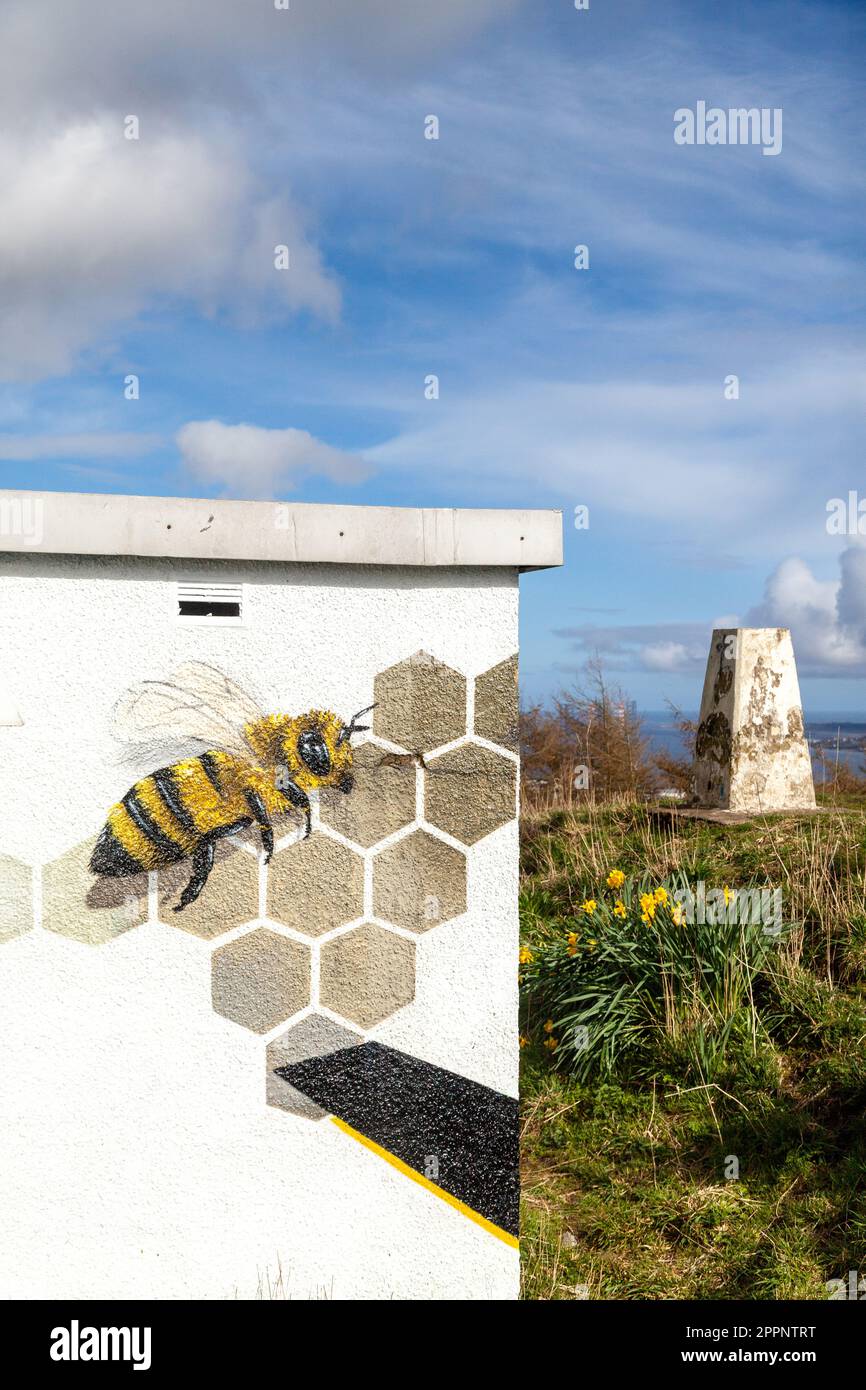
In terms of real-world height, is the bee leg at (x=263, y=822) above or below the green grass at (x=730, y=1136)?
above

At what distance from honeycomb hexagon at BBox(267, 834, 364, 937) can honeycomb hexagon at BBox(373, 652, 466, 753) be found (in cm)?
40

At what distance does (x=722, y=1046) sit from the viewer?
231 inches

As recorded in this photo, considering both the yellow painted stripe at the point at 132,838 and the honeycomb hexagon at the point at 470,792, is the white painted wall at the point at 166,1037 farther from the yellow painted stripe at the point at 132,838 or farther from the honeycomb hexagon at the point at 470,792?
the honeycomb hexagon at the point at 470,792

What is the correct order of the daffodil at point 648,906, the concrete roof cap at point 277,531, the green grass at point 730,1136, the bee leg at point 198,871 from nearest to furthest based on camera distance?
the concrete roof cap at point 277,531 < the bee leg at point 198,871 < the green grass at point 730,1136 < the daffodil at point 648,906

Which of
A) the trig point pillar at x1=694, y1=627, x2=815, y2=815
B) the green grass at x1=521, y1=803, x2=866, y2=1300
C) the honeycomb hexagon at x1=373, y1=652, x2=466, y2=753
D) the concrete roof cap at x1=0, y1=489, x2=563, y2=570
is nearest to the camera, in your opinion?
the concrete roof cap at x1=0, y1=489, x2=563, y2=570

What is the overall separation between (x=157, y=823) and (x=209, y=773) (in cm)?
21

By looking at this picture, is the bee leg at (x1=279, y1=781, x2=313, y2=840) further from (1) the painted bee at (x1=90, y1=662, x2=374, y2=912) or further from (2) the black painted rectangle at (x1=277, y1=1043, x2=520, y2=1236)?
(2) the black painted rectangle at (x1=277, y1=1043, x2=520, y2=1236)

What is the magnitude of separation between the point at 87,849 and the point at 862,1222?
148 inches

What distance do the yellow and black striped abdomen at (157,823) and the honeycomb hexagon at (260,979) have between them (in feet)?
1.12

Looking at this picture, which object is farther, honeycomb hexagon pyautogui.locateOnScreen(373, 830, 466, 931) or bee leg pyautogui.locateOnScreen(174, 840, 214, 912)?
honeycomb hexagon pyautogui.locateOnScreen(373, 830, 466, 931)

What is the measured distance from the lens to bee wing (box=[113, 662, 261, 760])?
10.9ft

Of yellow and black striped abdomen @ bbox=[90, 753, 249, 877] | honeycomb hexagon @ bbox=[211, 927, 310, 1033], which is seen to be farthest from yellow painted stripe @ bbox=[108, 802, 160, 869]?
honeycomb hexagon @ bbox=[211, 927, 310, 1033]

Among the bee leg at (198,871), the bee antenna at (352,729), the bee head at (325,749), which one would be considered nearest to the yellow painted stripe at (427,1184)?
the bee leg at (198,871)

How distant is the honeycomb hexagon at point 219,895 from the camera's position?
3346mm
